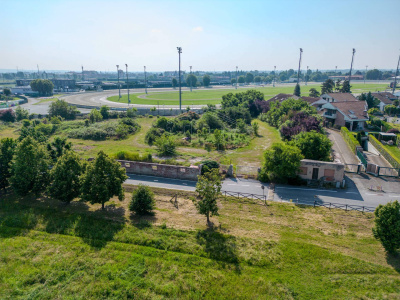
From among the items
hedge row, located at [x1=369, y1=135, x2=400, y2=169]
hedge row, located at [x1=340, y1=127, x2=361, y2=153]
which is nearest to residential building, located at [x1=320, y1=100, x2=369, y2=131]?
hedge row, located at [x1=340, y1=127, x2=361, y2=153]

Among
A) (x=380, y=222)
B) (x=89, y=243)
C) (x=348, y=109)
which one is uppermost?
(x=348, y=109)

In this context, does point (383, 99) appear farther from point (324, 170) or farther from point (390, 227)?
point (390, 227)

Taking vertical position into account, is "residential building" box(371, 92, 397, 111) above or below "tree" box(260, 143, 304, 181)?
above

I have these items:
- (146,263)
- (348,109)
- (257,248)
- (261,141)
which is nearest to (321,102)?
(348,109)

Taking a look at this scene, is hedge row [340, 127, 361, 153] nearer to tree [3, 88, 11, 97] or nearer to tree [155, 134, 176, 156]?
tree [155, 134, 176, 156]

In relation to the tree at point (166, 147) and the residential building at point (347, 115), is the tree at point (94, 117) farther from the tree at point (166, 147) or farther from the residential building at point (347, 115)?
the residential building at point (347, 115)

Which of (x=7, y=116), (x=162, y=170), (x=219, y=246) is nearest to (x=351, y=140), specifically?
(x=162, y=170)

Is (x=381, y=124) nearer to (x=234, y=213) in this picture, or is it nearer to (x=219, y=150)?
(x=219, y=150)
